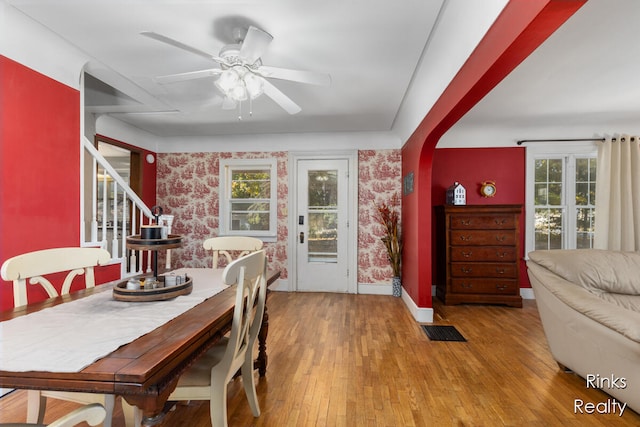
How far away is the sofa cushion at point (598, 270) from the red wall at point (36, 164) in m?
3.72

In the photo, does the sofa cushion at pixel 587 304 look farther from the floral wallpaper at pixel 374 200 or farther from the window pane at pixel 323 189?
the window pane at pixel 323 189

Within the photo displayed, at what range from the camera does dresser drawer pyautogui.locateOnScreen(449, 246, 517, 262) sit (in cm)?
406

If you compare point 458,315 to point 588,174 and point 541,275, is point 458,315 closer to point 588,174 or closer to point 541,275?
point 541,275

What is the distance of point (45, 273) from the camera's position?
1690 millimetres

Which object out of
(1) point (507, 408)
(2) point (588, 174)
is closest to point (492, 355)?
(1) point (507, 408)

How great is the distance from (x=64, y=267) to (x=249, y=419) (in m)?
1.40

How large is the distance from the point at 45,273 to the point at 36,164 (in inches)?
40.0

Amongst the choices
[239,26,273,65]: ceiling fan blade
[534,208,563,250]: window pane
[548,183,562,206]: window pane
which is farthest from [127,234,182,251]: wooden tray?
[548,183,562,206]: window pane

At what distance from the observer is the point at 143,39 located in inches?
91.9

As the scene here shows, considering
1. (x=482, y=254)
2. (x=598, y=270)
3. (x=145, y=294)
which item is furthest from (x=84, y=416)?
(x=482, y=254)

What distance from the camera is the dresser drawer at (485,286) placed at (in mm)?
4055

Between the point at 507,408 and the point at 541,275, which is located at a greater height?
the point at 541,275

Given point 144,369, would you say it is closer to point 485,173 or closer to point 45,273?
point 45,273

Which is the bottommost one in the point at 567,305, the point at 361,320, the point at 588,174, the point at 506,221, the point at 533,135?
the point at 361,320
